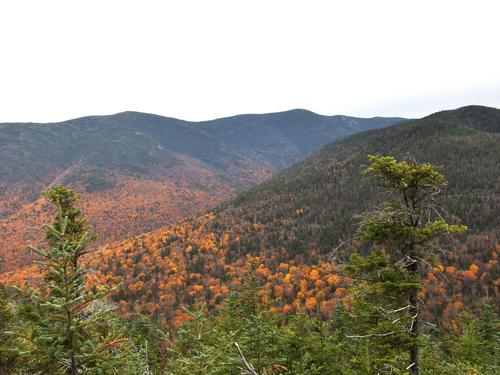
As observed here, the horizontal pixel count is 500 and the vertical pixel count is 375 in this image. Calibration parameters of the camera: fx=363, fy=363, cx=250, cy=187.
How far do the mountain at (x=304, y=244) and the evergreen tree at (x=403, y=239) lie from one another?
47403 millimetres

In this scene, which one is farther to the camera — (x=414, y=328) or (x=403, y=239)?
(x=403, y=239)

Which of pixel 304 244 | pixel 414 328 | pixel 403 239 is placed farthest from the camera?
pixel 304 244

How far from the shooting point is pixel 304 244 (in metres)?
108

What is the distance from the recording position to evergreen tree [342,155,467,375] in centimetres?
1096

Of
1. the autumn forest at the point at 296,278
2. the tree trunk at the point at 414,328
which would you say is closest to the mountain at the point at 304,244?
the autumn forest at the point at 296,278

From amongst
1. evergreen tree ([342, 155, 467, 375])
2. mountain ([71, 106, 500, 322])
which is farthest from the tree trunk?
mountain ([71, 106, 500, 322])

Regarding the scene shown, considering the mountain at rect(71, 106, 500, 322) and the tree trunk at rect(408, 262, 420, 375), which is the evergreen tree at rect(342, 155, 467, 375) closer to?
the tree trunk at rect(408, 262, 420, 375)

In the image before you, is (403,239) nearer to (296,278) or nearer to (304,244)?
(296,278)

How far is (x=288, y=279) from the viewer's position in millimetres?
90938

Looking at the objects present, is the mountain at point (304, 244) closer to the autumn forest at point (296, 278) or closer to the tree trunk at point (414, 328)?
the autumn forest at point (296, 278)

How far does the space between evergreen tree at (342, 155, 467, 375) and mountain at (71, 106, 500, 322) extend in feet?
156

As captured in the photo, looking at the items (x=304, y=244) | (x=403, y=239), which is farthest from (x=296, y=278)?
(x=403, y=239)

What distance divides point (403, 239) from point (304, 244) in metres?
98.5

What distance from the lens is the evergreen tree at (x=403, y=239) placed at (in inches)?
432
